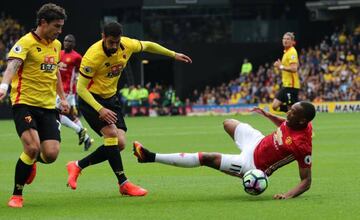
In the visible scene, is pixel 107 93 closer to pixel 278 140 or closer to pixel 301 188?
pixel 278 140

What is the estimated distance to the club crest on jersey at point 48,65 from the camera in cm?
1032

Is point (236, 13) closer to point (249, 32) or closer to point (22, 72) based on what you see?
point (249, 32)

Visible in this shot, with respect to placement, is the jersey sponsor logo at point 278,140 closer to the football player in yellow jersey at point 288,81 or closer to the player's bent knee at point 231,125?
the player's bent knee at point 231,125

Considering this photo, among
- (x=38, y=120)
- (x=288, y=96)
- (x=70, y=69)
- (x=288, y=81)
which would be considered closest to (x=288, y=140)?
(x=38, y=120)

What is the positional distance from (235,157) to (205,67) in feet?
122

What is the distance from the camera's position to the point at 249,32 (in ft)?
157

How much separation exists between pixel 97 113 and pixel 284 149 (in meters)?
2.50

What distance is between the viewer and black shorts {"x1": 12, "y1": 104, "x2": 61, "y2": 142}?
399 inches

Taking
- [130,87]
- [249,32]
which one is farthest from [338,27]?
[130,87]

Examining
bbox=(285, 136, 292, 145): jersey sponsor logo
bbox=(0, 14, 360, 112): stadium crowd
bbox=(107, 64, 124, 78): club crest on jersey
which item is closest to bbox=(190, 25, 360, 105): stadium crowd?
bbox=(0, 14, 360, 112): stadium crowd

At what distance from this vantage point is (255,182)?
1007 cm

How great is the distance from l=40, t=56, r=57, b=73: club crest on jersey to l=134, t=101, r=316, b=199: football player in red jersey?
1.42 metres

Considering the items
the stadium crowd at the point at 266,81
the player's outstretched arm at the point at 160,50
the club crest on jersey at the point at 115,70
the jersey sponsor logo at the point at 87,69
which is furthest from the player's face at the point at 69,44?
the stadium crowd at the point at 266,81

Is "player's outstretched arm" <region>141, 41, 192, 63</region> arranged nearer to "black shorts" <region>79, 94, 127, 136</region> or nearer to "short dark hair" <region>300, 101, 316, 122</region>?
"black shorts" <region>79, 94, 127, 136</region>
